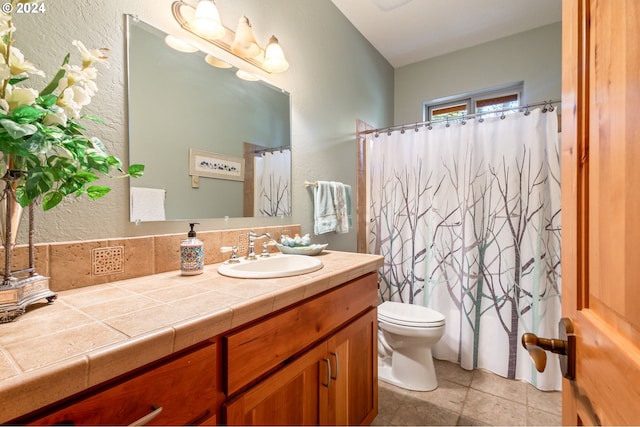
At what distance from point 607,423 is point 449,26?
286 centimetres

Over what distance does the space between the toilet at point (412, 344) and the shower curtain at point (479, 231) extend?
38 cm

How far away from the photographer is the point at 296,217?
1.87 meters

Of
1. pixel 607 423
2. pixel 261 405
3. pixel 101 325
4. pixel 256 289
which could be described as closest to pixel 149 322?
pixel 101 325

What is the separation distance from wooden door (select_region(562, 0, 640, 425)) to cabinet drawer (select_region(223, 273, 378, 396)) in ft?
2.22

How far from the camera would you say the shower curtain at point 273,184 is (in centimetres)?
161

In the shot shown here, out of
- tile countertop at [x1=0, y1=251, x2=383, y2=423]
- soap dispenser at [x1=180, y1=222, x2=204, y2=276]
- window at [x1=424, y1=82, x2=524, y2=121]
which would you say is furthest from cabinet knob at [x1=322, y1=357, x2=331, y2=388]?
window at [x1=424, y1=82, x2=524, y2=121]

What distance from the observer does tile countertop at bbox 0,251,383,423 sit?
46 centimetres

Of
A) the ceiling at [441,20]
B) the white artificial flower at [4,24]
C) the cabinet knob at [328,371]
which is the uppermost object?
the ceiling at [441,20]

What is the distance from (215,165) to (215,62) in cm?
49

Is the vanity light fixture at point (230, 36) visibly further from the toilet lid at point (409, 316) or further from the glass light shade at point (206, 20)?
the toilet lid at point (409, 316)

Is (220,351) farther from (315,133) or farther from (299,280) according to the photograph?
(315,133)

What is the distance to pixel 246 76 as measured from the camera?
1.56 meters

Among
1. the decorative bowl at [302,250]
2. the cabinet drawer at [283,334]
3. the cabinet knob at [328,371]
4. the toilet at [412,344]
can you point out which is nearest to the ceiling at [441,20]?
the decorative bowl at [302,250]

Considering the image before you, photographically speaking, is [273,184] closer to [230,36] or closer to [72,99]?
[230,36]
